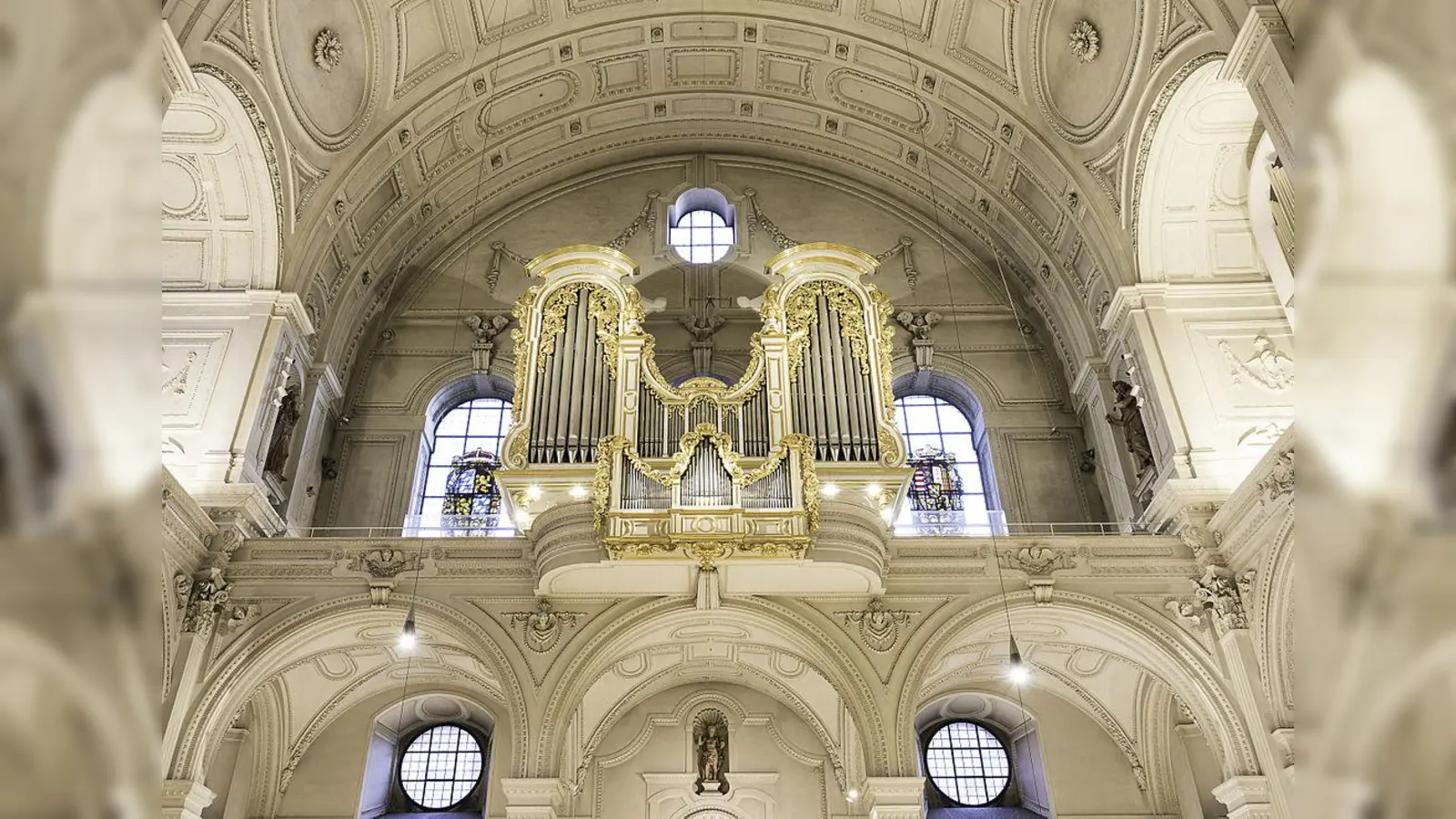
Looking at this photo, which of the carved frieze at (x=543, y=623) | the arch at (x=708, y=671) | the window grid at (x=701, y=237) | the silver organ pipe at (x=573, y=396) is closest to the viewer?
the arch at (x=708, y=671)

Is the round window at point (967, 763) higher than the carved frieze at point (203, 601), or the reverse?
the carved frieze at point (203, 601)

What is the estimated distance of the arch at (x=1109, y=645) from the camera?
31.9 ft

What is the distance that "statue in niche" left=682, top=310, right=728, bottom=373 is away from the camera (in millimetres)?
14711

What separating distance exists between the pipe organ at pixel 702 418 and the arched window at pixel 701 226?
10.8ft

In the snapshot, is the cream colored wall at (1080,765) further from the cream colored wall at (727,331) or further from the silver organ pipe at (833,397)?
the silver organ pipe at (833,397)

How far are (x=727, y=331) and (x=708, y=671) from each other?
5168 mm

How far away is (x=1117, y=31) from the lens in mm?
11789

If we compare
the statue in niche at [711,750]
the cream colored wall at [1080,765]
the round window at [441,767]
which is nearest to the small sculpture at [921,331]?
the cream colored wall at [1080,765]

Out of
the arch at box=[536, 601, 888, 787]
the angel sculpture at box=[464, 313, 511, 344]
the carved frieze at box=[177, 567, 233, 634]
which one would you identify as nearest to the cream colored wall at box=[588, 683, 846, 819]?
the arch at box=[536, 601, 888, 787]

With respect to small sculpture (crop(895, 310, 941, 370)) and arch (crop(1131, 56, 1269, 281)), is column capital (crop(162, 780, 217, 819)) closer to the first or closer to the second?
small sculpture (crop(895, 310, 941, 370))

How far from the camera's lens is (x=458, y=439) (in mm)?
14875

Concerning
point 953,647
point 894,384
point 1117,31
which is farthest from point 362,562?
point 1117,31

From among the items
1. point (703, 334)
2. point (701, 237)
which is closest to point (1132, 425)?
point (703, 334)
